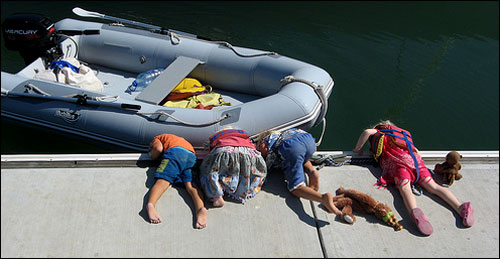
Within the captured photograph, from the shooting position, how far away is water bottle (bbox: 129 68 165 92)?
4.87 metres

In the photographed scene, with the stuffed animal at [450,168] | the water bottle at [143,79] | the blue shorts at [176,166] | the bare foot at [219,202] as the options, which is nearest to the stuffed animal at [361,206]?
the stuffed animal at [450,168]

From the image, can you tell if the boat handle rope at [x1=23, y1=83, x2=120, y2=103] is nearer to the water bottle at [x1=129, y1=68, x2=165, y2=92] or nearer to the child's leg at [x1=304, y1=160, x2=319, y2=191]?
the water bottle at [x1=129, y1=68, x2=165, y2=92]

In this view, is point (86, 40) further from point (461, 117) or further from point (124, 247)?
point (461, 117)

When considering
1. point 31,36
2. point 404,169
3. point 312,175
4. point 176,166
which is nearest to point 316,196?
point 312,175

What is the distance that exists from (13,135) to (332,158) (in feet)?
10.8

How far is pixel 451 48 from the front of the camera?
734cm

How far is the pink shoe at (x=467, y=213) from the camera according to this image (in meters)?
3.13

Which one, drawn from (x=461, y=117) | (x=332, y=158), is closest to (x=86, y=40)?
(x=332, y=158)

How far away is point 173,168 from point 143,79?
6.60ft

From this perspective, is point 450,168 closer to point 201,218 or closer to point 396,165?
point 396,165

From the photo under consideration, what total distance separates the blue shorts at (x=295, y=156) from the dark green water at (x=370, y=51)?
4.95 ft

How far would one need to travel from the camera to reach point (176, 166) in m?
3.23

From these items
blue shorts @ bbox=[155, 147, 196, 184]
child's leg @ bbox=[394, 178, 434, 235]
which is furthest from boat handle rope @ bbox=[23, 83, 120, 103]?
child's leg @ bbox=[394, 178, 434, 235]

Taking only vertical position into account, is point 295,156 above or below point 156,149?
above
